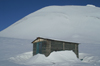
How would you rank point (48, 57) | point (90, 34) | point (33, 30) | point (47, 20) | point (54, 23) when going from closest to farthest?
point (48, 57) < point (90, 34) < point (33, 30) < point (54, 23) < point (47, 20)

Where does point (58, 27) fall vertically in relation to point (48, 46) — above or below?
above

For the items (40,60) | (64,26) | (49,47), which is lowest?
(40,60)

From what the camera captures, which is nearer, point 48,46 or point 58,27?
point 48,46

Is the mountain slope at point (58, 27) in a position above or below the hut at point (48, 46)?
above

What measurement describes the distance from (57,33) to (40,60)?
3325cm

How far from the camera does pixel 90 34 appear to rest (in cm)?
4591

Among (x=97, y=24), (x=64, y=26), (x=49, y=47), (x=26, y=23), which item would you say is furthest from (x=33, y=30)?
(x=49, y=47)

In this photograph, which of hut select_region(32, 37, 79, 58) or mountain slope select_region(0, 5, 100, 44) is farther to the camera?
mountain slope select_region(0, 5, 100, 44)

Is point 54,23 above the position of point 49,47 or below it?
above

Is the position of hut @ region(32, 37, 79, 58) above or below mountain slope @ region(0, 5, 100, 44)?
below

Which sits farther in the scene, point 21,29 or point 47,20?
point 47,20

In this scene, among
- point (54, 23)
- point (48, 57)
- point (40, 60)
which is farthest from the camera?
point (54, 23)

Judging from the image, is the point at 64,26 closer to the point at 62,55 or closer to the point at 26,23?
the point at 26,23

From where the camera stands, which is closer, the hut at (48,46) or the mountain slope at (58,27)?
the hut at (48,46)
